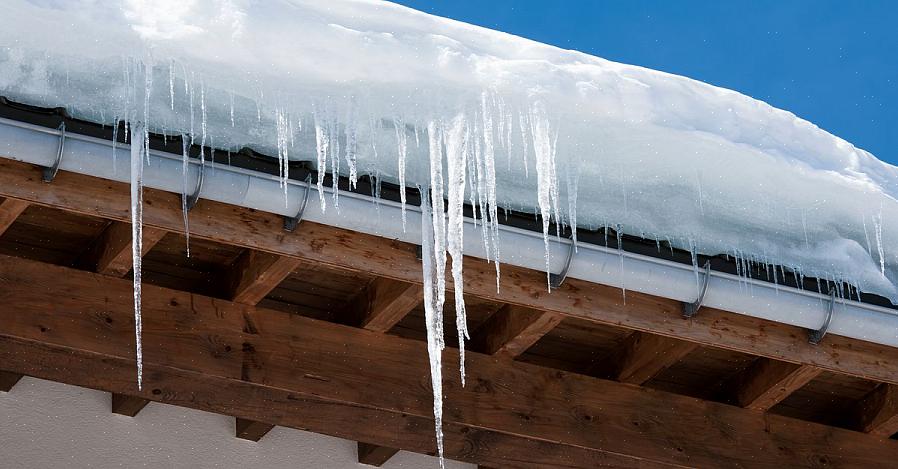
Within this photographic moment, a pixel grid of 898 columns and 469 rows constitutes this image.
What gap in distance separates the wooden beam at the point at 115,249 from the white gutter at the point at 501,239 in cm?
68

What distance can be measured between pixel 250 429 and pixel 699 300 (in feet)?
7.22

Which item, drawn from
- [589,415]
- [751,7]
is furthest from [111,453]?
[751,7]

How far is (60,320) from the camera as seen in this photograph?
3.63 metres

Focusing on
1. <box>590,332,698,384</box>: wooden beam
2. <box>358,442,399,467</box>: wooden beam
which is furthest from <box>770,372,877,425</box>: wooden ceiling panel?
<box>358,442,399,467</box>: wooden beam

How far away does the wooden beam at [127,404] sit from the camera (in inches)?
178

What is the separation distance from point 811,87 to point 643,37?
589 centimetres

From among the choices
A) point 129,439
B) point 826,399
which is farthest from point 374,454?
point 826,399

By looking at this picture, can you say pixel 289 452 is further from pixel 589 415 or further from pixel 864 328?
pixel 864 328

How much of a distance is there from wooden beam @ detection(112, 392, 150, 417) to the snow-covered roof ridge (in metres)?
2.17

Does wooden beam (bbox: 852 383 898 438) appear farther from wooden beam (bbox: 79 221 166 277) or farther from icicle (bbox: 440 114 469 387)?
Result: wooden beam (bbox: 79 221 166 277)

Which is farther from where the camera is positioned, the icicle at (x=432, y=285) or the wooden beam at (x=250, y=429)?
the wooden beam at (x=250, y=429)

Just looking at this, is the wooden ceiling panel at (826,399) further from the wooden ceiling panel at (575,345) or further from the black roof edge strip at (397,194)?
the black roof edge strip at (397,194)

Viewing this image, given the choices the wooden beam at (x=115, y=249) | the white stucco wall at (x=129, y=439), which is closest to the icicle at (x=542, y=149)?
the wooden beam at (x=115, y=249)

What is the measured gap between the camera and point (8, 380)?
14.5 ft
